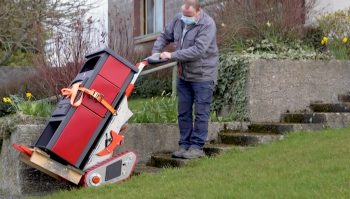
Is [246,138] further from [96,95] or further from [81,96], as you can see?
[81,96]

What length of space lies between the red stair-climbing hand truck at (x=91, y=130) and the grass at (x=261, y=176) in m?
0.22

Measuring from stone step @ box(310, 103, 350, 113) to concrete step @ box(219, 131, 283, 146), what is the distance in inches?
47.1

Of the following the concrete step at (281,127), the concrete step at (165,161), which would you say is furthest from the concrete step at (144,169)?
the concrete step at (281,127)

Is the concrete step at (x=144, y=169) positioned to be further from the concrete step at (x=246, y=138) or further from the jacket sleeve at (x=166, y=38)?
the jacket sleeve at (x=166, y=38)

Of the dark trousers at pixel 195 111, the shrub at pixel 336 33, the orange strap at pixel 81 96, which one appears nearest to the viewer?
the orange strap at pixel 81 96

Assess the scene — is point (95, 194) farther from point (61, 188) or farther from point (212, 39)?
point (212, 39)

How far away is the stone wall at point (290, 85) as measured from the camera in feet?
28.0

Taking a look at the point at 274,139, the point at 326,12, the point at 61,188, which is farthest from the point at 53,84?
the point at 326,12

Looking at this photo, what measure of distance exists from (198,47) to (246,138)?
134 centimetres

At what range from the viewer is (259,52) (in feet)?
29.9

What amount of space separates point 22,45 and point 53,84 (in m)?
8.36

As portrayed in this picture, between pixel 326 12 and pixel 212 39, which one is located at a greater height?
pixel 326 12

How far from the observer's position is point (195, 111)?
A: 7.45 metres

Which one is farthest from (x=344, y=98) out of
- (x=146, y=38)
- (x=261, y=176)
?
(x=146, y=38)
